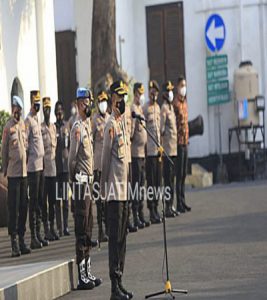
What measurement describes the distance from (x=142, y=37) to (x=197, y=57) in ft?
5.45

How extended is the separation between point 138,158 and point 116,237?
18.4 feet

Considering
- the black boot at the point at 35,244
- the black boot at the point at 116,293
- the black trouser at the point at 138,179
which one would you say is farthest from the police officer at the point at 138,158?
the black boot at the point at 116,293

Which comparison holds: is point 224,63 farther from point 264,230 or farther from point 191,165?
point 264,230

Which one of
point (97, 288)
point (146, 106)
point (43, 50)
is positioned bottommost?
point (97, 288)

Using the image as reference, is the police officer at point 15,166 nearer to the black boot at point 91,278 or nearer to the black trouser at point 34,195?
the black trouser at point 34,195

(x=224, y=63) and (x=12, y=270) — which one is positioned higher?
(x=224, y=63)

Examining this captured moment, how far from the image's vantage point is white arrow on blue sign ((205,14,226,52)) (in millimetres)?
24859

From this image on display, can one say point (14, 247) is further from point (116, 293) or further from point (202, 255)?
point (116, 293)

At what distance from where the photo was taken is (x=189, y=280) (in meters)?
10.7

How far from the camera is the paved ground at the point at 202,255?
405 inches

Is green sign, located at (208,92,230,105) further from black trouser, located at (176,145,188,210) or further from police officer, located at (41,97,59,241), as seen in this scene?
police officer, located at (41,97,59,241)

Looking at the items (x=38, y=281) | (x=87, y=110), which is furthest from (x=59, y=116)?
(x=38, y=281)

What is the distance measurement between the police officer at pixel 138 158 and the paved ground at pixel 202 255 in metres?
0.38

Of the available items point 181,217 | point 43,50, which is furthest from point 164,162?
point 43,50
